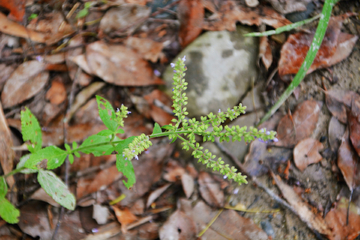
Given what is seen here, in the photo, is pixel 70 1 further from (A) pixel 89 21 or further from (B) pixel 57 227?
(B) pixel 57 227

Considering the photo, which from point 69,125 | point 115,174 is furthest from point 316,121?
point 69,125

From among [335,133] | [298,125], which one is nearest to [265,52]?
[298,125]

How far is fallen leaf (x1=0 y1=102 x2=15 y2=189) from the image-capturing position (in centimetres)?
200

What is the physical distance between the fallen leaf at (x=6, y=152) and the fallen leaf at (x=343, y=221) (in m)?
2.53

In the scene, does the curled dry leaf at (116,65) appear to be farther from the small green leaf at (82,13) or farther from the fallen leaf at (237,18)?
the fallen leaf at (237,18)

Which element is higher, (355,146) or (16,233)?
(355,146)

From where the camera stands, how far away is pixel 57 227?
1.93 meters

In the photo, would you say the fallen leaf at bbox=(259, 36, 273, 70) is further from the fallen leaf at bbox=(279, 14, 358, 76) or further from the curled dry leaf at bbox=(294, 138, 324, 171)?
the curled dry leaf at bbox=(294, 138, 324, 171)

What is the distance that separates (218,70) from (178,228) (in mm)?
1303

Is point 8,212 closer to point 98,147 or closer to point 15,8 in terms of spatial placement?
point 98,147

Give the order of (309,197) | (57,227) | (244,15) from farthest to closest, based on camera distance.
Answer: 1. (244,15)
2. (309,197)
3. (57,227)

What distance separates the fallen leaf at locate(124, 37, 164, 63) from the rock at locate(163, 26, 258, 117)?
156mm

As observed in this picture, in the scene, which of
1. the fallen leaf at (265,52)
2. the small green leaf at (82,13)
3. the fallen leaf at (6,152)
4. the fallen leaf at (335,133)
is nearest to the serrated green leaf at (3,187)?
the fallen leaf at (6,152)

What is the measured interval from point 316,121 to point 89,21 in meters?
2.17
